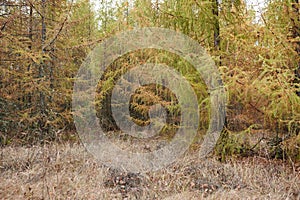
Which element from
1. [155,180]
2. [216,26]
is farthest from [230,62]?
[155,180]

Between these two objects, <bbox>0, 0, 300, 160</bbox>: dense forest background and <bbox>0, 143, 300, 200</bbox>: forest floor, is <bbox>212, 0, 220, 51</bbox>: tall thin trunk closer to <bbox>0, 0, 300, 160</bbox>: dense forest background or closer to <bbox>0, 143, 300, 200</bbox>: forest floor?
<bbox>0, 0, 300, 160</bbox>: dense forest background

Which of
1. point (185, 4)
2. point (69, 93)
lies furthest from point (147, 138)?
point (185, 4)

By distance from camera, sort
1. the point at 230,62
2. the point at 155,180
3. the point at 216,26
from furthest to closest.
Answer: the point at 216,26, the point at 230,62, the point at 155,180

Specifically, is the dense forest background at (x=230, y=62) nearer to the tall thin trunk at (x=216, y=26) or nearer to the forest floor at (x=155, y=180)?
the tall thin trunk at (x=216, y=26)

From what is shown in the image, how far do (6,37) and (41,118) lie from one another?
2.30 meters

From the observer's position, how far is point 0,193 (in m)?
3.94

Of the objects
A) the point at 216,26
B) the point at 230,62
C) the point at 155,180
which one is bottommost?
the point at 155,180

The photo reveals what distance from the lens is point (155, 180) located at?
485 cm

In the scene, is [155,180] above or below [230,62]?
below

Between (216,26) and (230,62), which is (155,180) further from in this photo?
(216,26)

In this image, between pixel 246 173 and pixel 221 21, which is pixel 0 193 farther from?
pixel 221 21

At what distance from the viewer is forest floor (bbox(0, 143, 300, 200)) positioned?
13.5ft

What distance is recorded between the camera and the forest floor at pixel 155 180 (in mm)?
4105

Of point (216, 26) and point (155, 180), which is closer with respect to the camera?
point (155, 180)
